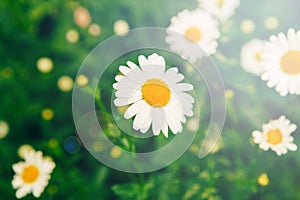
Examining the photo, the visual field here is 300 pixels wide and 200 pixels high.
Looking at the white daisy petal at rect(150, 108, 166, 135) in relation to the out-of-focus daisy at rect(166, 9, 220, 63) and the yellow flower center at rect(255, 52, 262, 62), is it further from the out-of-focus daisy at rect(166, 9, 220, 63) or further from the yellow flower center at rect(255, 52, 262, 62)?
the yellow flower center at rect(255, 52, 262, 62)

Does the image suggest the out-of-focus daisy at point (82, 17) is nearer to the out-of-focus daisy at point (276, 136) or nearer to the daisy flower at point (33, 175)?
the daisy flower at point (33, 175)

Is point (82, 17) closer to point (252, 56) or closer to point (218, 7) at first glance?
point (218, 7)

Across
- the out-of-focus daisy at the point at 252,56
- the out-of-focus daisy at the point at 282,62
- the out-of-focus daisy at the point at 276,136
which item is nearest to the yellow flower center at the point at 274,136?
the out-of-focus daisy at the point at 276,136

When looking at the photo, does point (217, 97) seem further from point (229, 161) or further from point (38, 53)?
point (38, 53)

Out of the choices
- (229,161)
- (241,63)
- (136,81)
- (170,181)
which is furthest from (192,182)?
(136,81)

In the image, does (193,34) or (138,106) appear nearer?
(138,106)

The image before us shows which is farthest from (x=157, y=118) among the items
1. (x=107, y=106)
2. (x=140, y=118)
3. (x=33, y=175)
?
(x=107, y=106)
